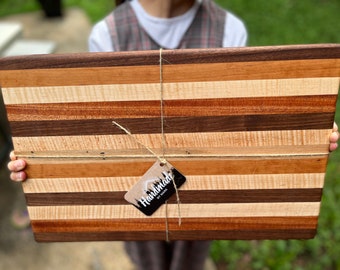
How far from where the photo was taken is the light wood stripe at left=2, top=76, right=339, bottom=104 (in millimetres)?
1062

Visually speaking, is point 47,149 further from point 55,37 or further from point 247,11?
point 247,11

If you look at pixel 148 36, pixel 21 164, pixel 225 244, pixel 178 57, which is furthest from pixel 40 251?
pixel 178 57

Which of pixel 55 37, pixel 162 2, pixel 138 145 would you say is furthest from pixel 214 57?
pixel 55 37

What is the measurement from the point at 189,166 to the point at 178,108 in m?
0.16

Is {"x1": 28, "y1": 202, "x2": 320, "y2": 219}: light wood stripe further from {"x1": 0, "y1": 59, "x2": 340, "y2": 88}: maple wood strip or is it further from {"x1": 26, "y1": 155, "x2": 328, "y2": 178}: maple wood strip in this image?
{"x1": 0, "y1": 59, "x2": 340, "y2": 88}: maple wood strip

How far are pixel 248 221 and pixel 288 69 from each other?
435mm

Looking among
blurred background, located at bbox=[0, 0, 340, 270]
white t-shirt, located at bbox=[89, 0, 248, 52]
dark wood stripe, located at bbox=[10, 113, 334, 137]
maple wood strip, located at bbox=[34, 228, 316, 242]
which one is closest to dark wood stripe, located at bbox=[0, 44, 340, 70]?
dark wood stripe, located at bbox=[10, 113, 334, 137]

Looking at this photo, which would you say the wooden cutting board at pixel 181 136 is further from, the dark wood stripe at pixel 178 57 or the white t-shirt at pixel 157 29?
the white t-shirt at pixel 157 29

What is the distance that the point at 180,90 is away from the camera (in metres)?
1.07

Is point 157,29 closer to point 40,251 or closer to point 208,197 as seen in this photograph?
point 208,197

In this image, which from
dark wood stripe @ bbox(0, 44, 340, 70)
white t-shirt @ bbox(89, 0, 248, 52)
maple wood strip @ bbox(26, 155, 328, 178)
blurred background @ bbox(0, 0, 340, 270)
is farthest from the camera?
blurred background @ bbox(0, 0, 340, 270)

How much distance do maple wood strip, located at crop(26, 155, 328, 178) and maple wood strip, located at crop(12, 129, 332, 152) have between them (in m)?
0.04

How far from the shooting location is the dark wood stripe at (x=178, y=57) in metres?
1.03

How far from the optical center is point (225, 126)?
1.11 m
